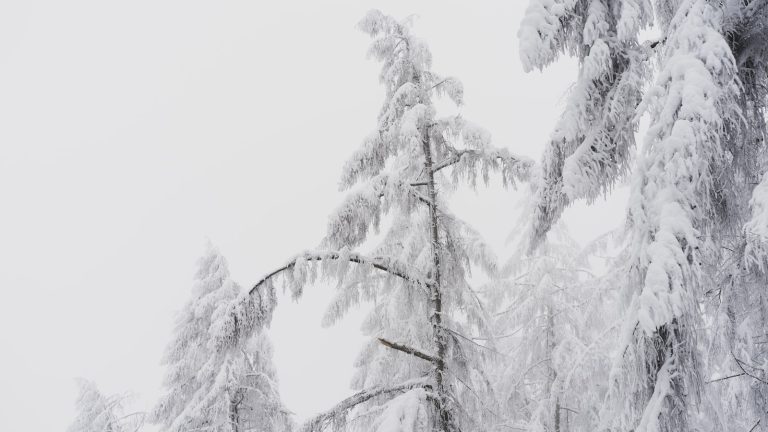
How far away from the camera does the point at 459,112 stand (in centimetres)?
673

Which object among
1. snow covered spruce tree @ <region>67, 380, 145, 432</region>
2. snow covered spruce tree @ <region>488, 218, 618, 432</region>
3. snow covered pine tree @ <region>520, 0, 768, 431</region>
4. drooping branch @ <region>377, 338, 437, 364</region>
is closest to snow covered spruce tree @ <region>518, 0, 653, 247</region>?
snow covered pine tree @ <region>520, 0, 768, 431</region>

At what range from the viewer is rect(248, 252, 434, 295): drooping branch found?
18.5ft

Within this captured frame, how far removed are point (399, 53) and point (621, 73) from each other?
140 inches

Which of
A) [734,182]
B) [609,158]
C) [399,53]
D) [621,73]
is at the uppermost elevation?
[399,53]

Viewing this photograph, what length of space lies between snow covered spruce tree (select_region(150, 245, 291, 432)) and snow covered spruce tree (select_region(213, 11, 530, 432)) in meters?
4.00

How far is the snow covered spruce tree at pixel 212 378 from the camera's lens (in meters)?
10.2

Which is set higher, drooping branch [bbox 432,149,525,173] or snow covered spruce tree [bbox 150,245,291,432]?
drooping branch [bbox 432,149,525,173]

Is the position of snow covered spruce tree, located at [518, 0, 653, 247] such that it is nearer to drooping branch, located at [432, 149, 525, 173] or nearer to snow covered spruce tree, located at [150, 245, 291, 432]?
drooping branch, located at [432, 149, 525, 173]

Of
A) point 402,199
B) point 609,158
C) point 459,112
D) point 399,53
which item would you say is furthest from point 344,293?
point 609,158

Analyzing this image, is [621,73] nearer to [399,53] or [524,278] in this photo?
[399,53]

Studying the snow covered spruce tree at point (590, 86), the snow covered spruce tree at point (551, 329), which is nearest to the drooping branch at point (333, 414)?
the snow covered spruce tree at point (590, 86)

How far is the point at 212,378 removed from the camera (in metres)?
10.7

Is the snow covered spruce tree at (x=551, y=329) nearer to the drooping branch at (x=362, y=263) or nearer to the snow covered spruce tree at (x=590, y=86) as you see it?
the drooping branch at (x=362, y=263)

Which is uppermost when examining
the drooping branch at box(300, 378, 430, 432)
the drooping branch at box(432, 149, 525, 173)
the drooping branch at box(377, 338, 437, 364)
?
the drooping branch at box(432, 149, 525, 173)
